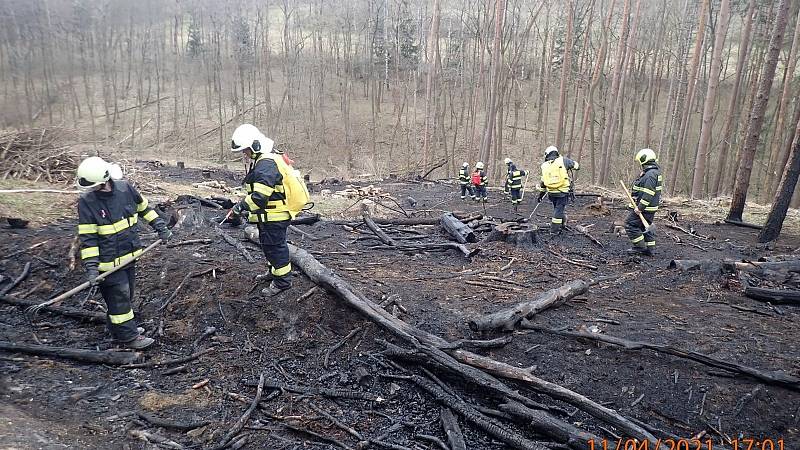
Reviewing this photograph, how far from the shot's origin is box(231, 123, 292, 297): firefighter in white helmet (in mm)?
5758

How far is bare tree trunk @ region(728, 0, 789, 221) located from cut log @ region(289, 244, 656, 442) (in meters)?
11.4

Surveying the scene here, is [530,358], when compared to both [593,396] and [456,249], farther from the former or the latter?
[456,249]

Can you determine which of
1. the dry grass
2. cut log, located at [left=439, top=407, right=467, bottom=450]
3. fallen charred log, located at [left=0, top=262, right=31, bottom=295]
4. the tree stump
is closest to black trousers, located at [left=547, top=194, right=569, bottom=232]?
the tree stump

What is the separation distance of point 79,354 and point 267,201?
105 inches

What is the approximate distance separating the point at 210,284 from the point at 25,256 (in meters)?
3.61

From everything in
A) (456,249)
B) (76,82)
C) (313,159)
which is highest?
(76,82)

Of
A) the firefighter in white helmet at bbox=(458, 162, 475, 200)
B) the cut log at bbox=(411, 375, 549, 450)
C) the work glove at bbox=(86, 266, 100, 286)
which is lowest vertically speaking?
the firefighter in white helmet at bbox=(458, 162, 475, 200)

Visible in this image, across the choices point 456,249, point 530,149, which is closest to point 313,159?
point 530,149

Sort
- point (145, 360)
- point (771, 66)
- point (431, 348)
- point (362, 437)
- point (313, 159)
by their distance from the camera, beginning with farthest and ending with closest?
point (313, 159) → point (771, 66) → point (145, 360) → point (431, 348) → point (362, 437)

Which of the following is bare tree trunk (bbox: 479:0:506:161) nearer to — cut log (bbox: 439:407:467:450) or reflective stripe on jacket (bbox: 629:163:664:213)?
reflective stripe on jacket (bbox: 629:163:664:213)

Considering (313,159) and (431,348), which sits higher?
(431,348)

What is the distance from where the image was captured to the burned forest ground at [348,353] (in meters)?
4.03

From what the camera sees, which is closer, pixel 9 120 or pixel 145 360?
pixel 145 360

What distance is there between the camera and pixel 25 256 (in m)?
7.43
